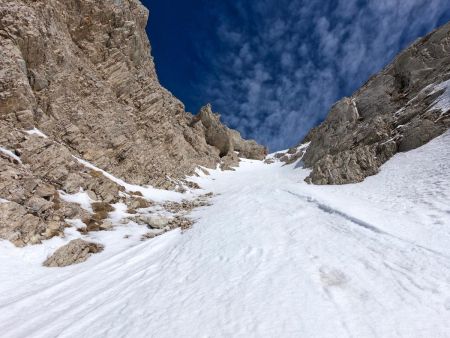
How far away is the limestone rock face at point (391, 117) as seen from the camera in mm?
26016

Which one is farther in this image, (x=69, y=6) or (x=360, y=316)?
(x=69, y=6)

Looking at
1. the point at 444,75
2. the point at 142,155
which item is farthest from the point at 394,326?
the point at 142,155

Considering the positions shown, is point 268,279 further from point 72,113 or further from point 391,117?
point 72,113

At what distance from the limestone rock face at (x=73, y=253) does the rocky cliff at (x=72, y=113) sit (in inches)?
79.8

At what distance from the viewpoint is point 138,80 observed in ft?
157

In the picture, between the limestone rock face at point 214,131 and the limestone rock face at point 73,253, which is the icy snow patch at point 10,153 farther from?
the limestone rock face at point 214,131

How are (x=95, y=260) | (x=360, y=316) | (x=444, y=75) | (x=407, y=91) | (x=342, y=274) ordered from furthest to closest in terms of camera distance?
(x=407, y=91)
(x=444, y=75)
(x=95, y=260)
(x=342, y=274)
(x=360, y=316)

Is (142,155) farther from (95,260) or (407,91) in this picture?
(407,91)

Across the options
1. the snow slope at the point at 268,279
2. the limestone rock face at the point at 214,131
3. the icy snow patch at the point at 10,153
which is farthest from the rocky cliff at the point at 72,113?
the limestone rock face at the point at 214,131

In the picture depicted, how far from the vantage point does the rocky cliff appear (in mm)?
19328

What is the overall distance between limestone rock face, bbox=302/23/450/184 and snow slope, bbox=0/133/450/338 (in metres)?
8.17

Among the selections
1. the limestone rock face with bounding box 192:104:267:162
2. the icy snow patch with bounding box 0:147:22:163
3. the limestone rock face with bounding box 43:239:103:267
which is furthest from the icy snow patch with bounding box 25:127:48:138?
the limestone rock face with bounding box 192:104:267:162

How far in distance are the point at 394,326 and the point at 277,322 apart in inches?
101

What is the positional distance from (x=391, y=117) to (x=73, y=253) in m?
34.0
